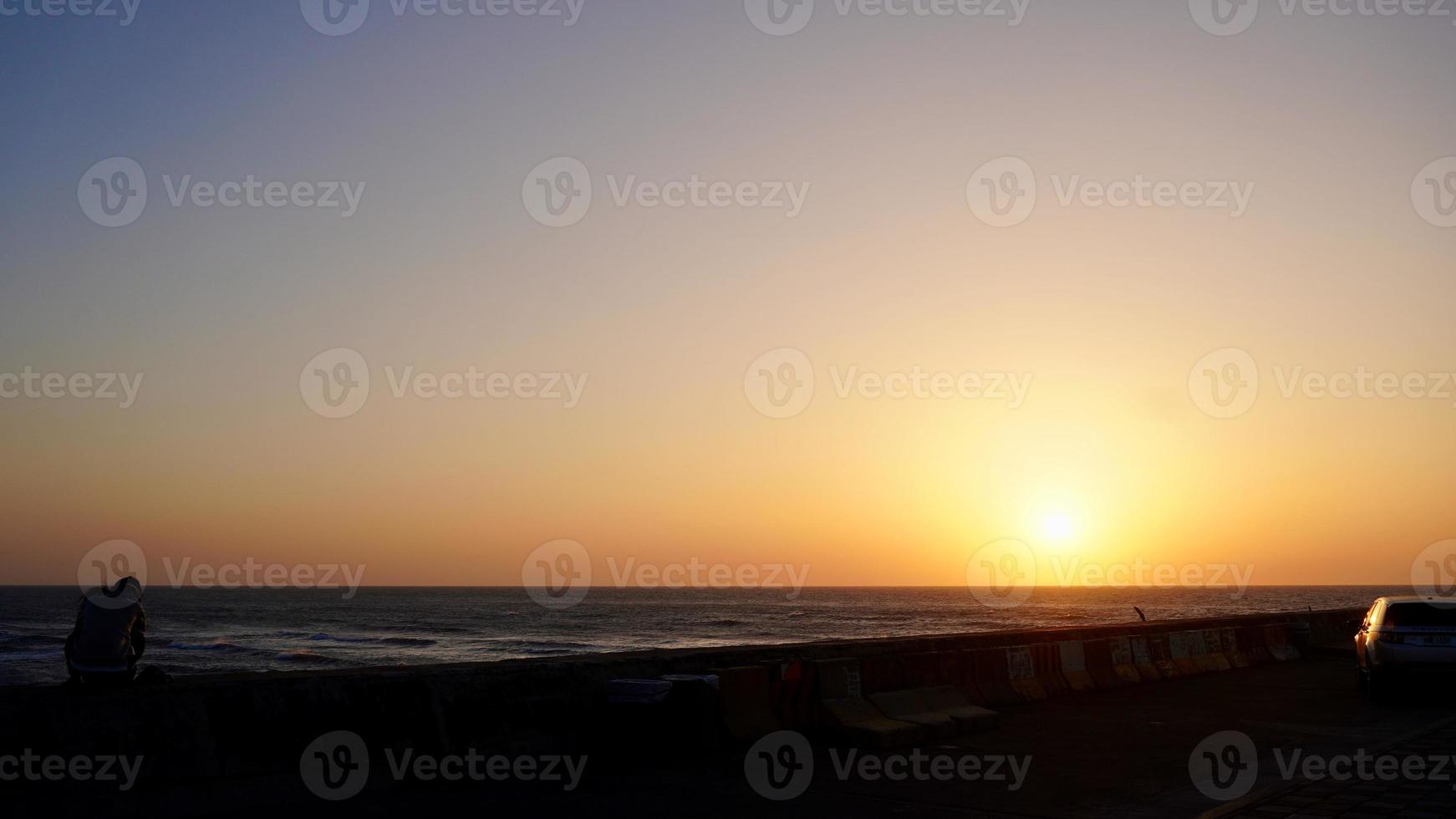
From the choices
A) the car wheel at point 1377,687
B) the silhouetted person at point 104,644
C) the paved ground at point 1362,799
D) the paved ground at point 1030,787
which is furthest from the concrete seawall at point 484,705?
the paved ground at point 1362,799

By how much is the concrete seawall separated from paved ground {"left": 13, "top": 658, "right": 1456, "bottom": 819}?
10.1 inches

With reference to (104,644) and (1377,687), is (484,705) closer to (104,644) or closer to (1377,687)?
(104,644)

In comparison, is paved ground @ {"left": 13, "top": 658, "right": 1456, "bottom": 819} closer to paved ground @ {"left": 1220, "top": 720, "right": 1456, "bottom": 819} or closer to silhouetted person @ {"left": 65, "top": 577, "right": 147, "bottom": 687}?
paved ground @ {"left": 1220, "top": 720, "right": 1456, "bottom": 819}

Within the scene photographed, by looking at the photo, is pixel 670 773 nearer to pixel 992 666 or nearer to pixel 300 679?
pixel 300 679

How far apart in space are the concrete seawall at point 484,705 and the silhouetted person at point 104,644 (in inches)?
22.9

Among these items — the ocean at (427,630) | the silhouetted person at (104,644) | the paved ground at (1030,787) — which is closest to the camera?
the paved ground at (1030,787)

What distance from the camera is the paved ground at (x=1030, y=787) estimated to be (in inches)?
326

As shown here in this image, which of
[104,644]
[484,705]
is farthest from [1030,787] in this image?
[104,644]

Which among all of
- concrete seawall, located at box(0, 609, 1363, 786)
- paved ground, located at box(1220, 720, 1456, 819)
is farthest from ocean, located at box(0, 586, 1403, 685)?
paved ground, located at box(1220, 720, 1456, 819)

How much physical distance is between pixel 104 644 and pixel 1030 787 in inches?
296

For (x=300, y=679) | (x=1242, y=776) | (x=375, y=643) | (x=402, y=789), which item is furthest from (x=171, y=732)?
(x=375, y=643)

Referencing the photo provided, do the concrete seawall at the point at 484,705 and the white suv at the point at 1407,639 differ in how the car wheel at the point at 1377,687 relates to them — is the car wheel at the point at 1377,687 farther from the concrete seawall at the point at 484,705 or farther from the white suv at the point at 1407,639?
the concrete seawall at the point at 484,705

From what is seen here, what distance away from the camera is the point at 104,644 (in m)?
9.31

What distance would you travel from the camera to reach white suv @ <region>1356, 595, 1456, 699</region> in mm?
15688
